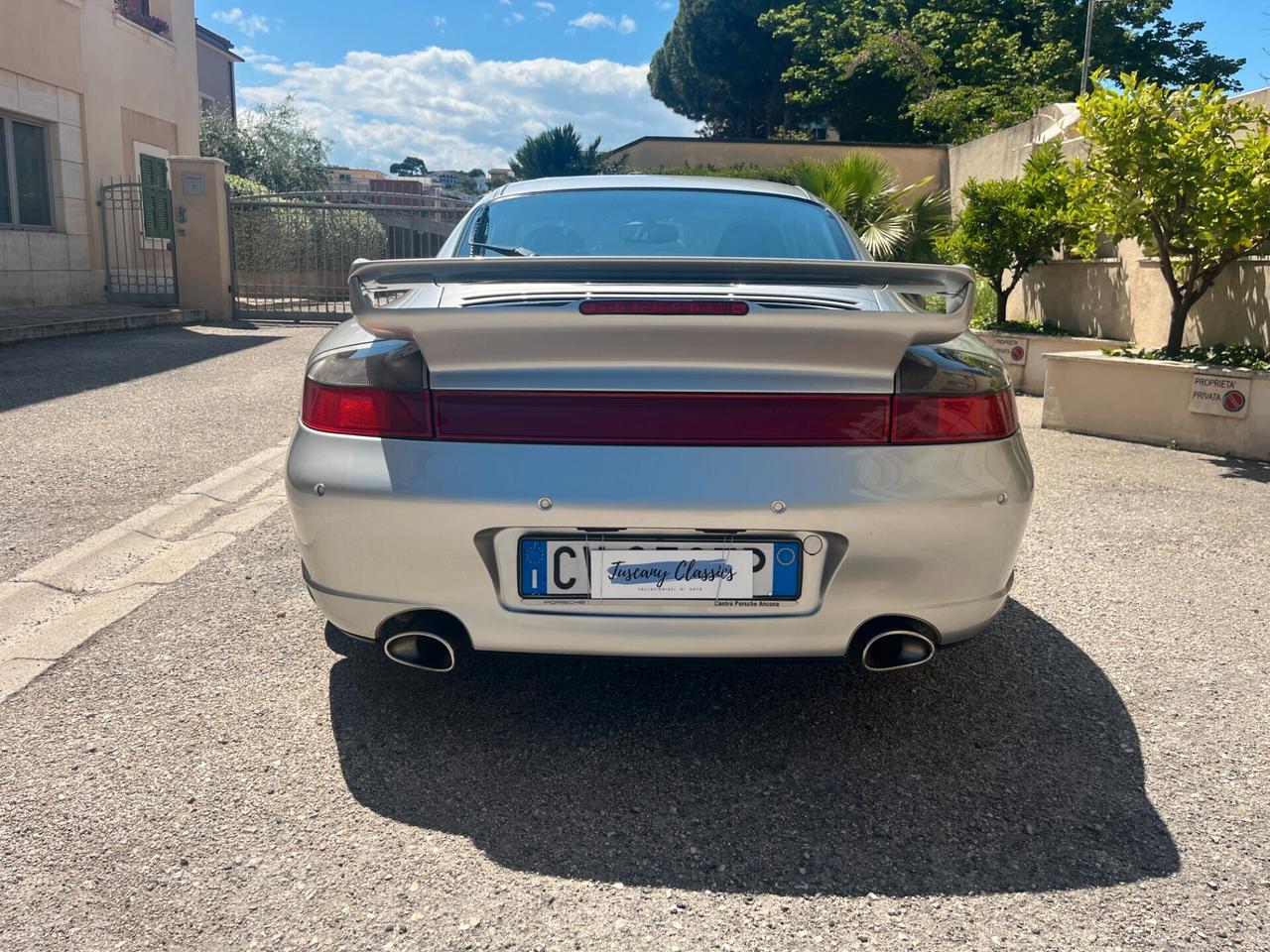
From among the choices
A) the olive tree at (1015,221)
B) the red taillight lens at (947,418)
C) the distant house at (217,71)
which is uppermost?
the distant house at (217,71)

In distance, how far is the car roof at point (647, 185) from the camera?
11.8 ft

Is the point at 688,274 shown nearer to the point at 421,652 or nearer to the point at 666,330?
the point at 666,330

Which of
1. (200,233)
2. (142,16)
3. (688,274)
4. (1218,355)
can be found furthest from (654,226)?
(142,16)

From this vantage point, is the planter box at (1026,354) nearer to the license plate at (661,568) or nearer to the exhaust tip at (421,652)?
the license plate at (661,568)

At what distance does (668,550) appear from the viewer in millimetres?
2221

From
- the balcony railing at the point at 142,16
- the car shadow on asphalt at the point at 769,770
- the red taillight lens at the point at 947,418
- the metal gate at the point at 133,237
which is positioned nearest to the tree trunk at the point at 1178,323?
the car shadow on asphalt at the point at 769,770

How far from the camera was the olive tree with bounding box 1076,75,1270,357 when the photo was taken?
6656 millimetres

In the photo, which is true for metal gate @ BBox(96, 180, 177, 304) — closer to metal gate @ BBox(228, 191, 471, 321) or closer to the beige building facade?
the beige building facade

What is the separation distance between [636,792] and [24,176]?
1508cm

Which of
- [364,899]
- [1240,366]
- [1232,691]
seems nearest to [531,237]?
[364,899]

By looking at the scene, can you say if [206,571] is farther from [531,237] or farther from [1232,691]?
[1232,691]

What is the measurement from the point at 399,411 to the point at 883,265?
109 centimetres

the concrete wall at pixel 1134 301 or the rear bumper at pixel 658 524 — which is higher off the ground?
the concrete wall at pixel 1134 301

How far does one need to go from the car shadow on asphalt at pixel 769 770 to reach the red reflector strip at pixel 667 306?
31.2 inches
